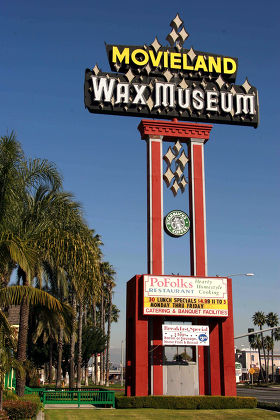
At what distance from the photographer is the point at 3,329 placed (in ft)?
59.2

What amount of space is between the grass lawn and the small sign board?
4394 mm

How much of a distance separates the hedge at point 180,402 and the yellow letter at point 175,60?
24.0m

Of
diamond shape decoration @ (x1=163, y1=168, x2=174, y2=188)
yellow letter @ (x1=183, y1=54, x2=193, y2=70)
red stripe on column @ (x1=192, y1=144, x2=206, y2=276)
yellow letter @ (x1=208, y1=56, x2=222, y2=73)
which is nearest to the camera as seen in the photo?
red stripe on column @ (x1=192, y1=144, x2=206, y2=276)

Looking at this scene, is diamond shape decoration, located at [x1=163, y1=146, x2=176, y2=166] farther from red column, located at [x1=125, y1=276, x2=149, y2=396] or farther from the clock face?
red column, located at [x1=125, y1=276, x2=149, y2=396]

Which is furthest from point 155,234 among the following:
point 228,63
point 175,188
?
point 228,63

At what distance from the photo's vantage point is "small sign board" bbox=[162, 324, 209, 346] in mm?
33125

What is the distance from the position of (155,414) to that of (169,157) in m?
18.1

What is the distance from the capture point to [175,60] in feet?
134

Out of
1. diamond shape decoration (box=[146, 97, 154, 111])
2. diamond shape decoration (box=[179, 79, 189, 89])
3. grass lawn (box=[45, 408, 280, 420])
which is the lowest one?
grass lawn (box=[45, 408, 280, 420])

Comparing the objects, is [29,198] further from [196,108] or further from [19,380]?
[196,108]

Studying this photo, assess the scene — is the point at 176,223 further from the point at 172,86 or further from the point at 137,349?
the point at 172,86

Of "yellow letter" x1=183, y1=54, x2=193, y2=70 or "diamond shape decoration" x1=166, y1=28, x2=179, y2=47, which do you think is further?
"diamond shape decoration" x1=166, y1=28, x2=179, y2=47

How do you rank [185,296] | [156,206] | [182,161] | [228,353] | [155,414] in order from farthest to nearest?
[182,161] < [156,206] < [228,353] < [185,296] < [155,414]

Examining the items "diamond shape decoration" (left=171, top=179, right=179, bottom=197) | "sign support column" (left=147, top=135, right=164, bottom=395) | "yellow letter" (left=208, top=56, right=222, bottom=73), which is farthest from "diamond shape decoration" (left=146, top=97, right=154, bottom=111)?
"diamond shape decoration" (left=171, top=179, right=179, bottom=197)
